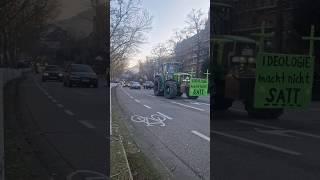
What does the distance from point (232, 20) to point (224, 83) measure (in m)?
0.42

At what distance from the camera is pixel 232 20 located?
3631 millimetres

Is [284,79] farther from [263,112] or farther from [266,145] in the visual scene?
[266,145]

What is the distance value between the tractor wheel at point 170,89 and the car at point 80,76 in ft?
1.51

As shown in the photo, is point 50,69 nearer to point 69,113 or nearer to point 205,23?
point 69,113

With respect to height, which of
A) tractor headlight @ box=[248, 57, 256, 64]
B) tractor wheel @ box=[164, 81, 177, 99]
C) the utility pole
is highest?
the utility pole

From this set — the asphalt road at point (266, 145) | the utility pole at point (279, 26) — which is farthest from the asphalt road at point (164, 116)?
the utility pole at point (279, 26)

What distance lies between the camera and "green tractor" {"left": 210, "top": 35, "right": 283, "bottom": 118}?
3.58 m

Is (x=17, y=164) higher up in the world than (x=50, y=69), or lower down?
lower down

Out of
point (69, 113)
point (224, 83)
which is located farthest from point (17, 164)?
point (224, 83)

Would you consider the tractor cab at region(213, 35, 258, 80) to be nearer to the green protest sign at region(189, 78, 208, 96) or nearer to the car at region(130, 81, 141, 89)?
→ the green protest sign at region(189, 78, 208, 96)

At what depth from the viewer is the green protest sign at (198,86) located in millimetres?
3621

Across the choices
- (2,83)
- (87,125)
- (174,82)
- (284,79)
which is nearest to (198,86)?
(174,82)

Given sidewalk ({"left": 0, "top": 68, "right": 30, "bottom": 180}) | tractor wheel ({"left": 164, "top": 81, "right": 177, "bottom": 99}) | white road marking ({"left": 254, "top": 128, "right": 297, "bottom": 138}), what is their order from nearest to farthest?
sidewalk ({"left": 0, "top": 68, "right": 30, "bottom": 180}) < tractor wheel ({"left": 164, "top": 81, "right": 177, "bottom": 99}) < white road marking ({"left": 254, "top": 128, "right": 297, "bottom": 138})

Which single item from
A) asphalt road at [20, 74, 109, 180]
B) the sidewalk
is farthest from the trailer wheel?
the sidewalk
